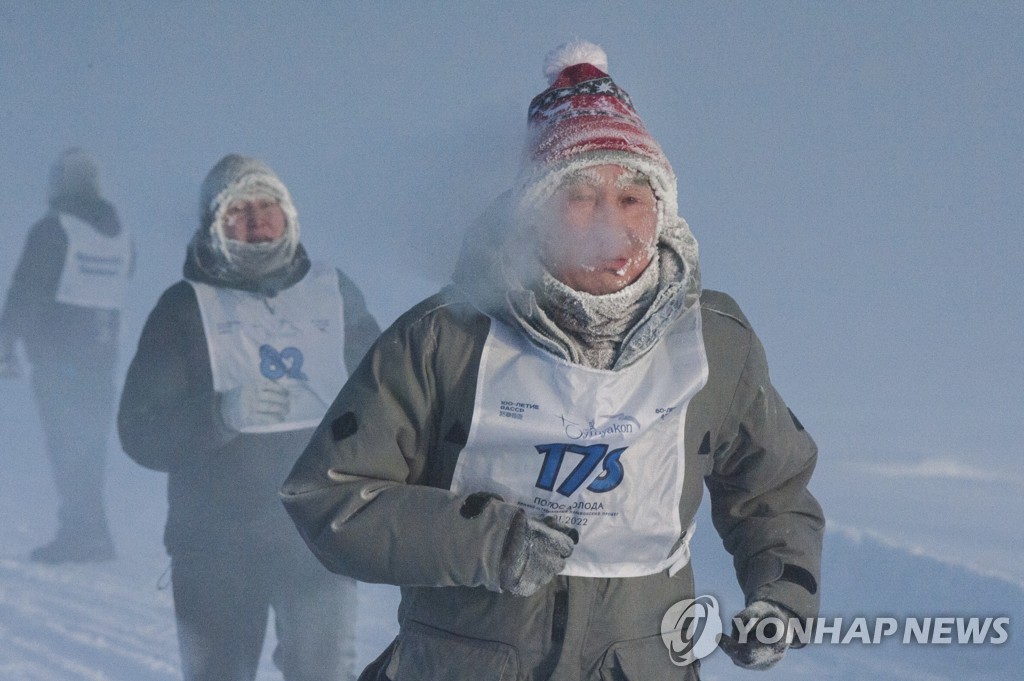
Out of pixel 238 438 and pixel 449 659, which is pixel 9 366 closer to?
pixel 238 438

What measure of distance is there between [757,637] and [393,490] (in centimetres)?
61

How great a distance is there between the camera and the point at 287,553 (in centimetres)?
336

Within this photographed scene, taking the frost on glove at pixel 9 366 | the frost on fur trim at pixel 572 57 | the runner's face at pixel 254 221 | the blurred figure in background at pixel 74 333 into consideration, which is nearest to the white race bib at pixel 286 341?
the runner's face at pixel 254 221

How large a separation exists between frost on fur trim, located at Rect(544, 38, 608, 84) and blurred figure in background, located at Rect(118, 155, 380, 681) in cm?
154

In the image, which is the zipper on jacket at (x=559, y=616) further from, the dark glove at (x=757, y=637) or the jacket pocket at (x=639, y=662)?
the dark glove at (x=757, y=637)

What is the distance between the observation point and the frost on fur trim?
7.19 ft

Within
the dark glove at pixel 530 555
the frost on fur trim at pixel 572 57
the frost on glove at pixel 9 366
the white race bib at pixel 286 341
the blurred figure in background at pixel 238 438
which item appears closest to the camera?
the dark glove at pixel 530 555

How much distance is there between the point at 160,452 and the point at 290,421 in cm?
37

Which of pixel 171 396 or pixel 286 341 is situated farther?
pixel 286 341

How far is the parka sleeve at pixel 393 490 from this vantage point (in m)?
1.71

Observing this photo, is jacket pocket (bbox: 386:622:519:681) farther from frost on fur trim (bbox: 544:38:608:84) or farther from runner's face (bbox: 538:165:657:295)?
frost on fur trim (bbox: 544:38:608:84)

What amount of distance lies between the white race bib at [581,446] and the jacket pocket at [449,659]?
17cm

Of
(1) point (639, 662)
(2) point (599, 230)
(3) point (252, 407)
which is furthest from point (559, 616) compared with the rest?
(3) point (252, 407)

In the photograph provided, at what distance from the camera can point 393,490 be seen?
Answer: 1766 millimetres
